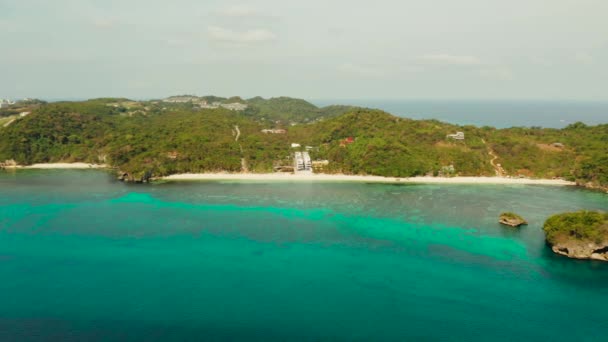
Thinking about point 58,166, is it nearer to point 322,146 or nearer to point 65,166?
point 65,166

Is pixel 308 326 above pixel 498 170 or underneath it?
underneath

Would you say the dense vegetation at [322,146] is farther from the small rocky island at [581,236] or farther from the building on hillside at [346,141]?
the small rocky island at [581,236]

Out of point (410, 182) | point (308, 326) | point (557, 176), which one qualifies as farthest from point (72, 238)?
point (557, 176)

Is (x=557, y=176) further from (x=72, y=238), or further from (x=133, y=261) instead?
(x=72, y=238)

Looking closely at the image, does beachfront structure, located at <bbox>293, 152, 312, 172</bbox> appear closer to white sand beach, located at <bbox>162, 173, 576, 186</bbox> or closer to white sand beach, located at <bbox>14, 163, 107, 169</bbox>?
white sand beach, located at <bbox>162, 173, 576, 186</bbox>

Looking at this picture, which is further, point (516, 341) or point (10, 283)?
point (10, 283)

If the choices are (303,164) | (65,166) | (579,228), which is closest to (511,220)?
(579,228)

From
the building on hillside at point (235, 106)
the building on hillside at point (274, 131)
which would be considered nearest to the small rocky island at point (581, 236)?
the building on hillside at point (274, 131)
